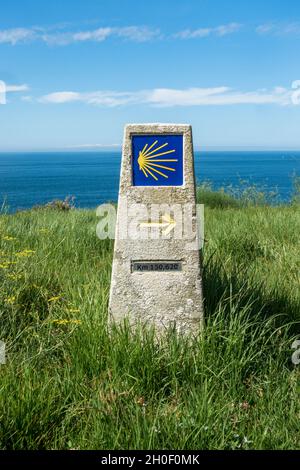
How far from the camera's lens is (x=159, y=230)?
11.3 feet

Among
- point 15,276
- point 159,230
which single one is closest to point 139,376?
point 159,230

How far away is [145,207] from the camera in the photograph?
345 cm

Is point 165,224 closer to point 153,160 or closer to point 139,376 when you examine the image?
point 153,160

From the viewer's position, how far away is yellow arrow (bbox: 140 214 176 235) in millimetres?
3432

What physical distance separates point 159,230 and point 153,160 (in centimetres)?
46

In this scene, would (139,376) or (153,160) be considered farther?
(153,160)

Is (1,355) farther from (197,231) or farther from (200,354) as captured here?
(197,231)

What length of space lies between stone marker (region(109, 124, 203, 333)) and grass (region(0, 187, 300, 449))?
206 mm

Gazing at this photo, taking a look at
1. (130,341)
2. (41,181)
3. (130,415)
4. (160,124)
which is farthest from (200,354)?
(41,181)

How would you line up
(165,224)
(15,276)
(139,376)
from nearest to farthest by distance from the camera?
(139,376)
(165,224)
(15,276)

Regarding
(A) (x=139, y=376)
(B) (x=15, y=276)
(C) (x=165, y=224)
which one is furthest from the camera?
(B) (x=15, y=276)

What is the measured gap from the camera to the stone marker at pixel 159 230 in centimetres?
344

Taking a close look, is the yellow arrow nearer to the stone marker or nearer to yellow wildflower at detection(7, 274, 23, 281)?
the stone marker

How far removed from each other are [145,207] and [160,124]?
55 centimetres
